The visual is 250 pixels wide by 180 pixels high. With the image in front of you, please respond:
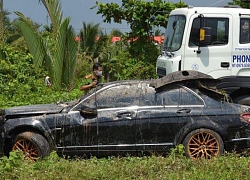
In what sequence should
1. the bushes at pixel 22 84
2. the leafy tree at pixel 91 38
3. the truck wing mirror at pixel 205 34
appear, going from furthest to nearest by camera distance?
the leafy tree at pixel 91 38
the bushes at pixel 22 84
the truck wing mirror at pixel 205 34

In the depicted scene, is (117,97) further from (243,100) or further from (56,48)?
(56,48)

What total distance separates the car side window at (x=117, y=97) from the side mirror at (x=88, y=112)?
14 centimetres

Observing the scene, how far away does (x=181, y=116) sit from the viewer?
8.77m

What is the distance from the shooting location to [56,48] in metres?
15.0

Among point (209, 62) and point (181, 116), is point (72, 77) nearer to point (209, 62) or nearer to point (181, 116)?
point (209, 62)

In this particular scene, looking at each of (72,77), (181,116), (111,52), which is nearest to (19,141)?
(181,116)

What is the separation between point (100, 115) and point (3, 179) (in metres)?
2.38

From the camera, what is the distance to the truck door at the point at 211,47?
11.6 meters

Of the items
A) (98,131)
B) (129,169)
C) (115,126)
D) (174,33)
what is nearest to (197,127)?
(115,126)

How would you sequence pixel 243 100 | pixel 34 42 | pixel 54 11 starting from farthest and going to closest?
pixel 54 11 < pixel 34 42 < pixel 243 100

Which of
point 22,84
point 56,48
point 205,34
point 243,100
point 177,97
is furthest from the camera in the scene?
point 56,48

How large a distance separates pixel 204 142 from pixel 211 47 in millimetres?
3496

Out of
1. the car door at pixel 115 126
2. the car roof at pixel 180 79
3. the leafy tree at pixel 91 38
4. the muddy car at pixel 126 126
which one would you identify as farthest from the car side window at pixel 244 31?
the leafy tree at pixel 91 38

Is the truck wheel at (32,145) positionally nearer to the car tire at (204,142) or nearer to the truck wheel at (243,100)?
the car tire at (204,142)
